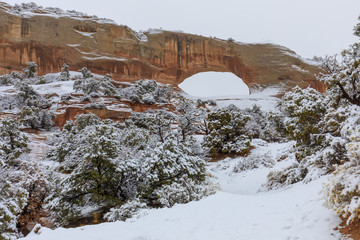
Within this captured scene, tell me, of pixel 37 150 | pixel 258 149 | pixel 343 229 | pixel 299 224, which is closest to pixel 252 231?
pixel 299 224

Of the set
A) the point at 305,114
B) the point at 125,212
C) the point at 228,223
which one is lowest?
the point at 125,212

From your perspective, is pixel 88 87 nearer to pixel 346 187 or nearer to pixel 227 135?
pixel 227 135

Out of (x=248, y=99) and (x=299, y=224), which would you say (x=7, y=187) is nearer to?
(x=299, y=224)

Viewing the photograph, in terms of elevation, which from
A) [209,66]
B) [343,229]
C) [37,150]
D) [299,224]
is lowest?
[37,150]

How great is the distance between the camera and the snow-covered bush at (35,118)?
23.0 meters

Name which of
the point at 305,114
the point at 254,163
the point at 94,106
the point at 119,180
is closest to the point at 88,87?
the point at 94,106

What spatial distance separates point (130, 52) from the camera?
51.9m

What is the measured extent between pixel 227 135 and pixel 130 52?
3871 centimetres

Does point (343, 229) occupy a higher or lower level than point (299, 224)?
higher

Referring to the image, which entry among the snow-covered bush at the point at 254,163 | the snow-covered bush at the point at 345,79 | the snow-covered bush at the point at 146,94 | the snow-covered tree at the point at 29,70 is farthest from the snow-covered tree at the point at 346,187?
the snow-covered tree at the point at 29,70

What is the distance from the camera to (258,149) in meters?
19.4

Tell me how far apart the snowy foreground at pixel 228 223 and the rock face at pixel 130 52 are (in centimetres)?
4740

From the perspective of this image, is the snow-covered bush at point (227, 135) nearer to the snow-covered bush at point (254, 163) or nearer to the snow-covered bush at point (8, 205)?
the snow-covered bush at point (254, 163)

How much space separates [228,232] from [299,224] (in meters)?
1.41
